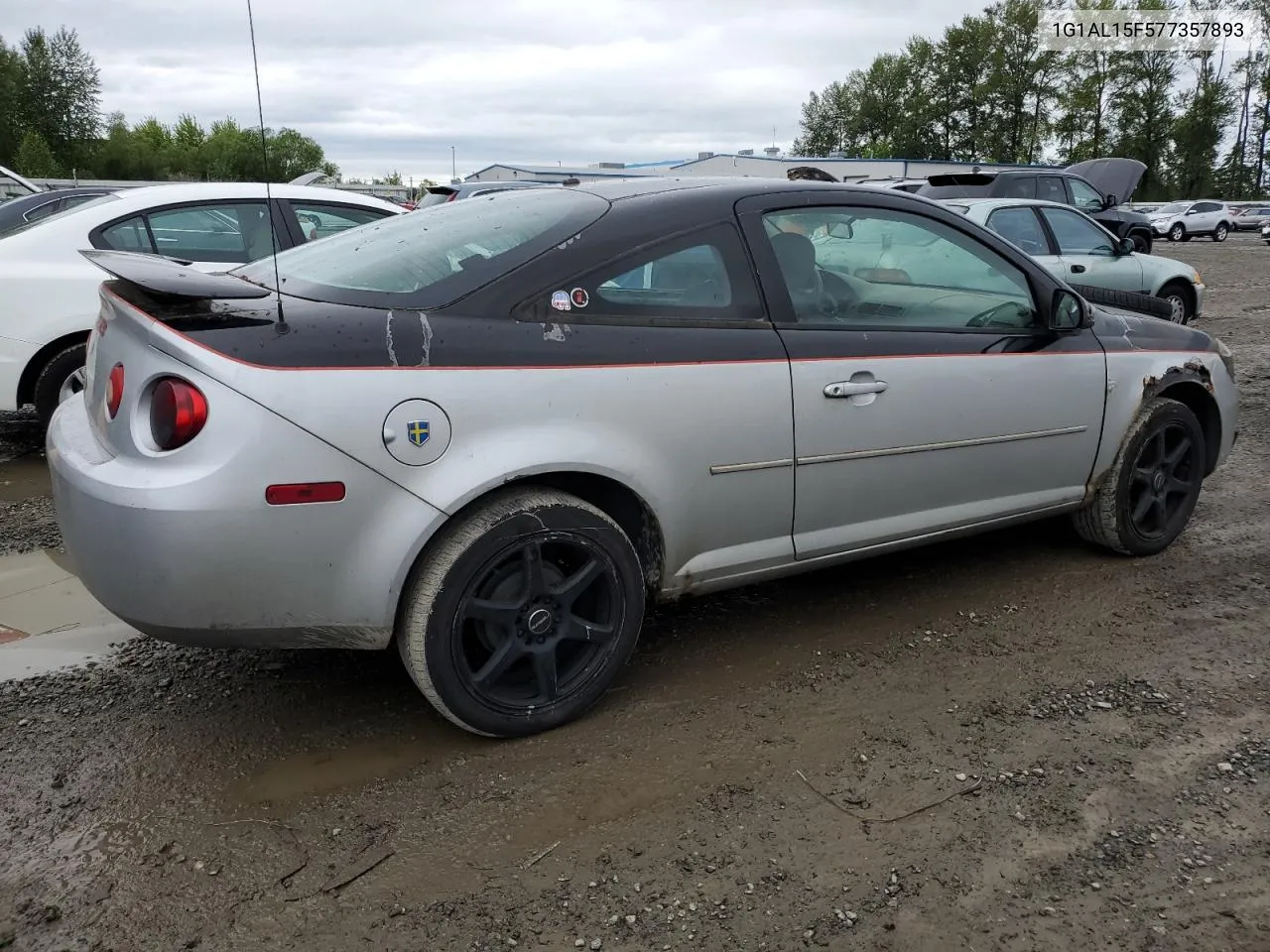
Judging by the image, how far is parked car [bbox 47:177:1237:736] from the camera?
2.44 metres

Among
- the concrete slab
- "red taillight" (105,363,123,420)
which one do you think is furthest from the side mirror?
the concrete slab

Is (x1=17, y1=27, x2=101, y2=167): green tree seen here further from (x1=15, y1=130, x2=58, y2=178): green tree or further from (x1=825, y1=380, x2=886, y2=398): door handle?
(x1=825, y1=380, x2=886, y2=398): door handle

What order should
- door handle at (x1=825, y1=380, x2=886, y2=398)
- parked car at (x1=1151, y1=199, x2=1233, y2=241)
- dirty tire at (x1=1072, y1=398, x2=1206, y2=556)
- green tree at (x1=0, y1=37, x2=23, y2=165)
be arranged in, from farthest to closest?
1. green tree at (x1=0, y1=37, x2=23, y2=165)
2. parked car at (x1=1151, y1=199, x2=1233, y2=241)
3. dirty tire at (x1=1072, y1=398, x2=1206, y2=556)
4. door handle at (x1=825, y1=380, x2=886, y2=398)

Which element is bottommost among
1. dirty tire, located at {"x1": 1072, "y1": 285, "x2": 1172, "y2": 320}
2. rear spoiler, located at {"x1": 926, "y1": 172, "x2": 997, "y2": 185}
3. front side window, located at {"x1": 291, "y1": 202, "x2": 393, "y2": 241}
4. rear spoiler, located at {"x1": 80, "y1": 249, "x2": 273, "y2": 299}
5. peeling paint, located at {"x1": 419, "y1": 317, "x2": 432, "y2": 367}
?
dirty tire, located at {"x1": 1072, "y1": 285, "x2": 1172, "y2": 320}

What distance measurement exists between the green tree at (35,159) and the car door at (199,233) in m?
55.4

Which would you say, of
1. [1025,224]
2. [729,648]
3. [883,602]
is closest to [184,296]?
[729,648]

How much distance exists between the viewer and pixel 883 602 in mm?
3879

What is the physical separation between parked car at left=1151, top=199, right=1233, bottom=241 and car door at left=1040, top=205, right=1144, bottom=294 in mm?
33801

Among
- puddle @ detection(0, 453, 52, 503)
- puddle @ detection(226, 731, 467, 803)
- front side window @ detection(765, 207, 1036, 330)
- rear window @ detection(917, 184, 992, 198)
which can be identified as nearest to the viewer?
puddle @ detection(226, 731, 467, 803)

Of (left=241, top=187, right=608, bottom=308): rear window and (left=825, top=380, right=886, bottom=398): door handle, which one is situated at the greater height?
(left=241, top=187, right=608, bottom=308): rear window

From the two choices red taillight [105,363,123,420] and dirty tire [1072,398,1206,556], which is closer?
red taillight [105,363,123,420]

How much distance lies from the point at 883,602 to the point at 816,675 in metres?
0.71

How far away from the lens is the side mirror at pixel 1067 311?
150 inches

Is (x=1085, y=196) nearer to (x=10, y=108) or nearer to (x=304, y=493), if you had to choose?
Result: (x=304, y=493)
